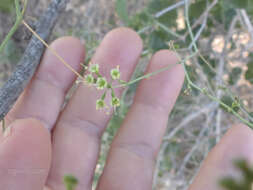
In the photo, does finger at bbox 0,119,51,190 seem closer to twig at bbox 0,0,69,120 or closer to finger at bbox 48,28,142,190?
twig at bbox 0,0,69,120

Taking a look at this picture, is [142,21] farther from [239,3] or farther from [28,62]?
[28,62]

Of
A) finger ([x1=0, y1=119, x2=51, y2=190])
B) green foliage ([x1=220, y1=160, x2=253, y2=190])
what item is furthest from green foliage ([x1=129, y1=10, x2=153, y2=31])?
green foliage ([x1=220, y1=160, x2=253, y2=190])

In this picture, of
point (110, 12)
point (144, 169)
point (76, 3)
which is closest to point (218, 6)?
point (144, 169)

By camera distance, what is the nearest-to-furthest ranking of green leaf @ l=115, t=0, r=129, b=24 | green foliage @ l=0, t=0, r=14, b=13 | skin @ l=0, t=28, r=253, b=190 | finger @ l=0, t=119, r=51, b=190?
1. finger @ l=0, t=119, r=51, b=190
2. green foliage @ l=0, t=0, r=14, b=13
3. skin @ l=0, t=28, r=253, b=190
4. green leaf @ l=115, t=0, r=129, b=24

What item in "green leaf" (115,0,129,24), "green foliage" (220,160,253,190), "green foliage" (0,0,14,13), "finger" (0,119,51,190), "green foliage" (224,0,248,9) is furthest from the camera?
"green leaf" (115,0,129,24)

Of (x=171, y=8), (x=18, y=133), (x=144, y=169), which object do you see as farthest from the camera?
(x=171, y=8)

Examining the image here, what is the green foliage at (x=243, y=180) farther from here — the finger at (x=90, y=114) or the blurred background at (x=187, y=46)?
the finger at (x=90, y=114)

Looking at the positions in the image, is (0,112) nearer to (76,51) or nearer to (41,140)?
(41,140)
